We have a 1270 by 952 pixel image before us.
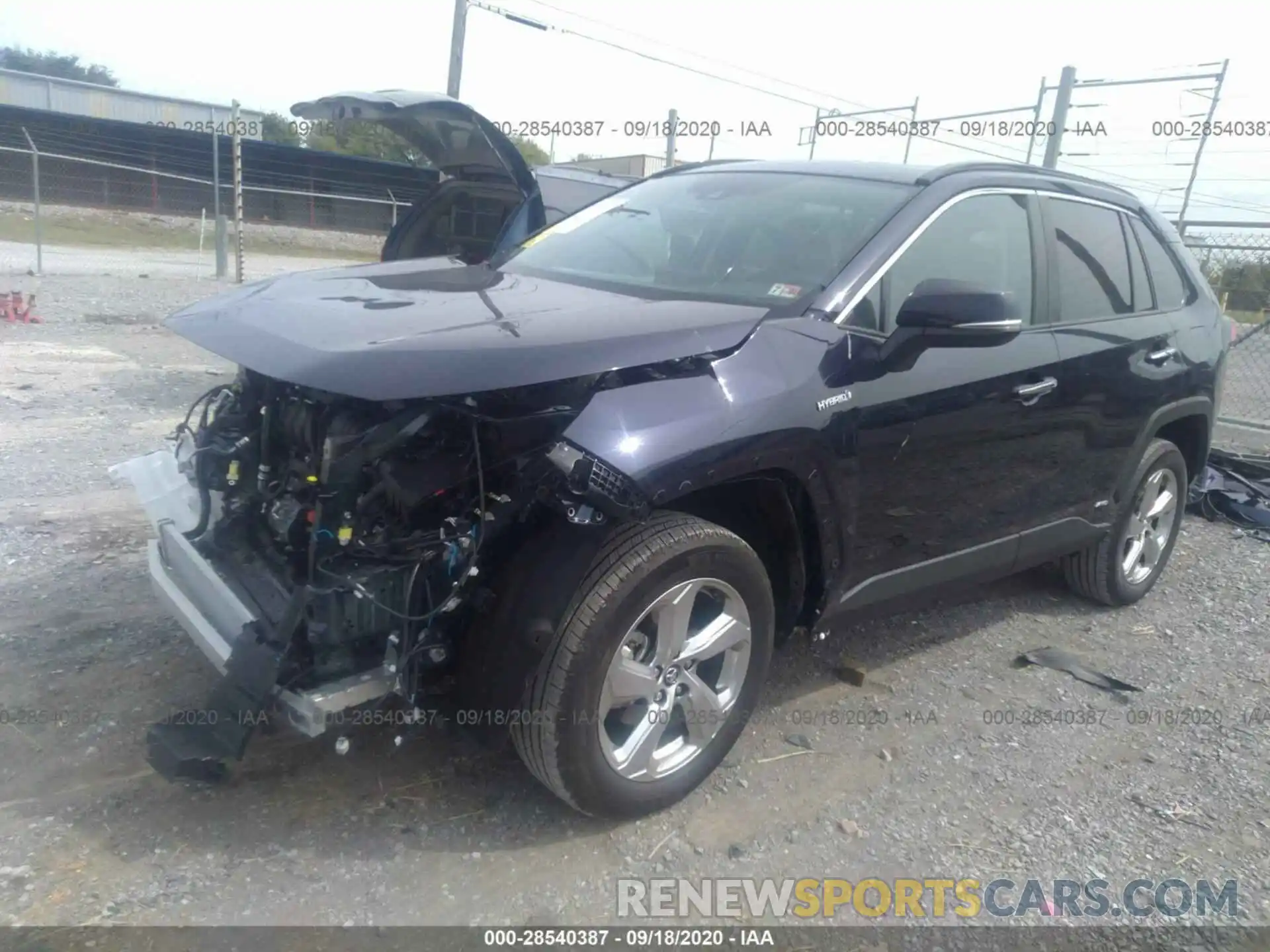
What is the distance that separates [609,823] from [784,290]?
5.74 ft

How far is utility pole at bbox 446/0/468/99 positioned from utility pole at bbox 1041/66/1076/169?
10.6 m

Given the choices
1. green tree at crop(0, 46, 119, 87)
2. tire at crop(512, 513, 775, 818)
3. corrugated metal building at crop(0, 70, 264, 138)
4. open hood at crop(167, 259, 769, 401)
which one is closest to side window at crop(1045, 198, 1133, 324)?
open hood at crop(167, 259, 769, 401)

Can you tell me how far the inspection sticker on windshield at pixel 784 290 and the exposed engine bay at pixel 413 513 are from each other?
0.83 m

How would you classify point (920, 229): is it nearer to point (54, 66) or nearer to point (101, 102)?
point (101, 102)

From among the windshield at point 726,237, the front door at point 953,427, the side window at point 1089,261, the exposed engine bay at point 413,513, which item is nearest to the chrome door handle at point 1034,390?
the front door at point 953,427

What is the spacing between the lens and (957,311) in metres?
2.95

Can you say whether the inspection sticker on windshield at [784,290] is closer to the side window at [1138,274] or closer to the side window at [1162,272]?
the side window at [1138,274]

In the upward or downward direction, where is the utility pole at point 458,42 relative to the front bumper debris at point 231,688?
upward

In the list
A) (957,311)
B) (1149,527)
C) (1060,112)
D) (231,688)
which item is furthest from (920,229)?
(1060,112)

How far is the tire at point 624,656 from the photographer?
2.60 meters

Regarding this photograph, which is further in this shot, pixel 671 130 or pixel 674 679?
pixel 671 130

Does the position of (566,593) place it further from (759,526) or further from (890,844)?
(890,844)

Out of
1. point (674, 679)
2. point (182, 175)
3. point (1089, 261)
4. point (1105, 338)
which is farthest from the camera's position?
point (182, 175)

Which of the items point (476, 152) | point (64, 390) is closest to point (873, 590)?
point (476, 152)
